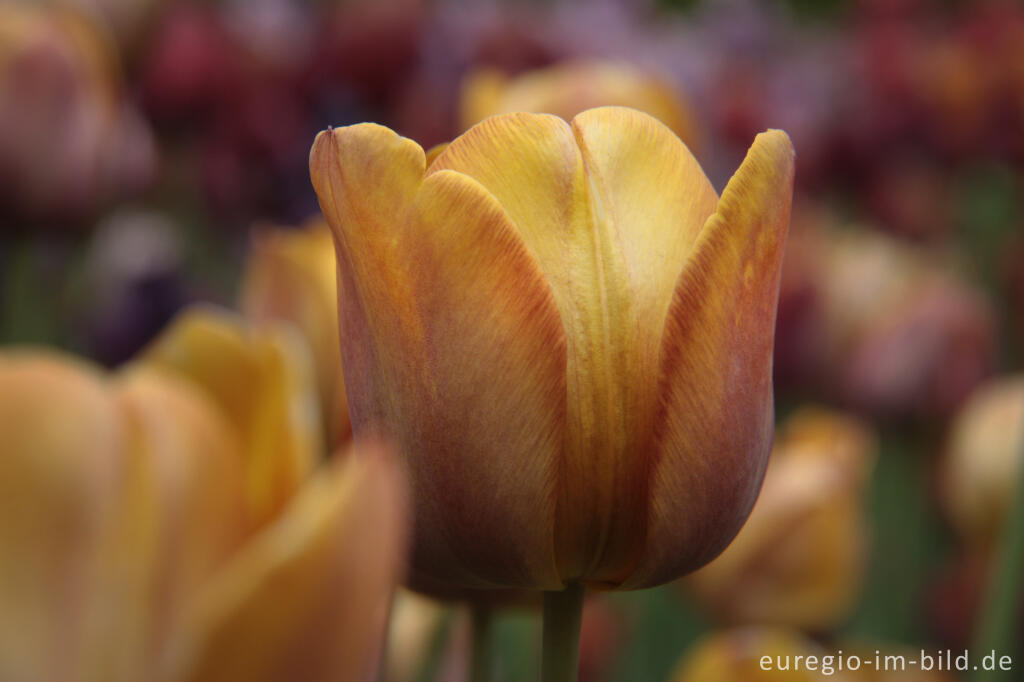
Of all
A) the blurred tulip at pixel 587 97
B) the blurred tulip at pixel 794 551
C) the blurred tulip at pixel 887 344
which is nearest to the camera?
the blurred tulip at pixel 587 97

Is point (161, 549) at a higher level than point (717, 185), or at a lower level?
lower

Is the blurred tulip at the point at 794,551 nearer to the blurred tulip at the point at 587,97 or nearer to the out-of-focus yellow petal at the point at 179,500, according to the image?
the blurred tulip at the point at 587,97

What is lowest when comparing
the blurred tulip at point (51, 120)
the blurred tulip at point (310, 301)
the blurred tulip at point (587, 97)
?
the blurred tulip at point (310, 301)

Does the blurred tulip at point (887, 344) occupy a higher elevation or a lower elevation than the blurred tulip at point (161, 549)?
higher

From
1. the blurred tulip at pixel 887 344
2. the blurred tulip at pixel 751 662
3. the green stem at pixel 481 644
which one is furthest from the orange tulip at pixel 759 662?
the blurred tulip at pixel 887 344

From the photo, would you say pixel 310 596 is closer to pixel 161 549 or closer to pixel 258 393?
pixel 161 549

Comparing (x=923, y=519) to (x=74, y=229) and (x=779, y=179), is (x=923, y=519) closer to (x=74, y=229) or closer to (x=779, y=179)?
Result: (x=74, y=229)

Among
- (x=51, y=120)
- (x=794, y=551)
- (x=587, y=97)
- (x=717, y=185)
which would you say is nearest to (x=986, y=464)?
(x=794, y=551)
